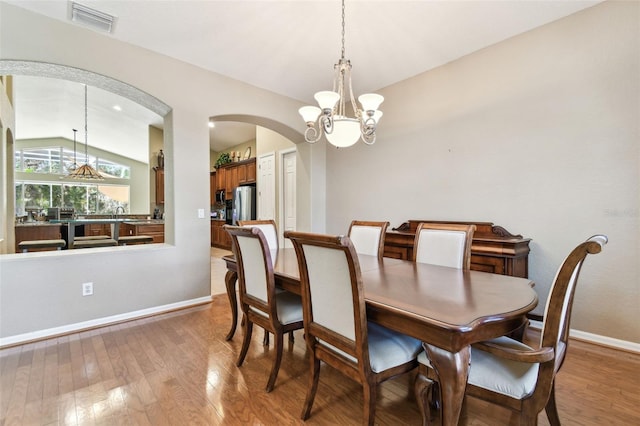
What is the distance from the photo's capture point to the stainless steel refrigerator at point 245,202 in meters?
6.49

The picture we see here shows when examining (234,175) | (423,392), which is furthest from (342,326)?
(234,175)

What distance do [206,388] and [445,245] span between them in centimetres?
189

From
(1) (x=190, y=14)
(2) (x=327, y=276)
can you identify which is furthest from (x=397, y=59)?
(2) (x=327, y=276)

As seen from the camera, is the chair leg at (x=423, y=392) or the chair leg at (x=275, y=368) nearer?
the chair leg at (x=423, y=392)

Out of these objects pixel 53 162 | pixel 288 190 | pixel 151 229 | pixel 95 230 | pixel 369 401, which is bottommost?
pixel 369 401

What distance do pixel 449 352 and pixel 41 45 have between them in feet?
12.2

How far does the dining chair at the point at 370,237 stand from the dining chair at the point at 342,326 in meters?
1.05

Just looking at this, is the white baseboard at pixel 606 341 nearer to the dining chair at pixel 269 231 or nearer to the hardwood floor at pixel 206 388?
the hardwood floor at pixel 206 388

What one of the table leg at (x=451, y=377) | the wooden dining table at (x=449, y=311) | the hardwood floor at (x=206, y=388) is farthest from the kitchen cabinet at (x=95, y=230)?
the table leg at (x=451, y=377)

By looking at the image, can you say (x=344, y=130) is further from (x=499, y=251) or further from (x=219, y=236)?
(x=219, y=236)

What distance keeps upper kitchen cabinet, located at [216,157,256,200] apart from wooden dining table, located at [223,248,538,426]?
5.30 meters

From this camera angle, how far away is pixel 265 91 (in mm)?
3961

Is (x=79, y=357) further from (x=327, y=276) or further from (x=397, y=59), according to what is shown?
(x=397, y=59)

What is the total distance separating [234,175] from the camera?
7.32 meters
